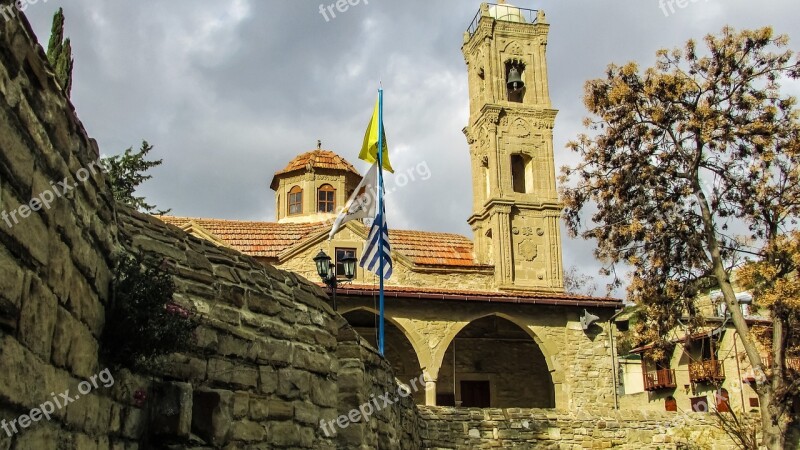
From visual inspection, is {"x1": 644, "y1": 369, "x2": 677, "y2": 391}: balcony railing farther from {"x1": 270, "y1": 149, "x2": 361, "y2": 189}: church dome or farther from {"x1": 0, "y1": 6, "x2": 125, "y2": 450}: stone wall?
{"x1": 0, "y1": 6, "x2": 125, "y2": 450}: stone wall

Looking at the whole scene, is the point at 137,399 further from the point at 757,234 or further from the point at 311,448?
the point at 757,234

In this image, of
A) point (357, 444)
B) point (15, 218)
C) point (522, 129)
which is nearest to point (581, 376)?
point (522, 129)

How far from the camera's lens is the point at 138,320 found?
3.73m

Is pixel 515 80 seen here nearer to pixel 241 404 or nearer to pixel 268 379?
pixel 268 379

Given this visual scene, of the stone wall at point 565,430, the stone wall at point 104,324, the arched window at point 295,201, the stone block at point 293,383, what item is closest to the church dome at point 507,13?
the arched window at point 295,201

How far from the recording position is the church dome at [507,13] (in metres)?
25.1

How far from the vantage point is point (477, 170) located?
23.7 meters

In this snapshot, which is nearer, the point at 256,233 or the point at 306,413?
the point at 306,413

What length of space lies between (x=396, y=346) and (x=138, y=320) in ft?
57.4

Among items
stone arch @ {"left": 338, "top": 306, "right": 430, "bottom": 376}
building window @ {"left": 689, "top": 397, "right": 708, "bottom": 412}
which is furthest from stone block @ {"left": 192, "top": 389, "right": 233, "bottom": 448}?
building window @ {"left": 689, "top": 397, "right": 708, "bottom": 412}

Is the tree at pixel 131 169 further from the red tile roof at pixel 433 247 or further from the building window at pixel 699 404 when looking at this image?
the building window at pixel 699 404

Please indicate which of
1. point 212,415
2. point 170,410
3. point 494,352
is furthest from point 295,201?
point 170,410

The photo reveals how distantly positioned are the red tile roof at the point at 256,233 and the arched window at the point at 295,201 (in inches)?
112

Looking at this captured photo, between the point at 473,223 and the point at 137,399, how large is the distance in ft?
65.9
